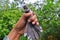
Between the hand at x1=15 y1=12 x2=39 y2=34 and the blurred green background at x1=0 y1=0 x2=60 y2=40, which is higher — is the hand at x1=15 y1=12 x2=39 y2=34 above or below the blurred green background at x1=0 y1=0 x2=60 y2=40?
above

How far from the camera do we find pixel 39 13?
18.5 ft

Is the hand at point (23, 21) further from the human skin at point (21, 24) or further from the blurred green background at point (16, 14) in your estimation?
the blurred green background at point (16, 14)

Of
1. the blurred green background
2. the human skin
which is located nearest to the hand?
the human skin

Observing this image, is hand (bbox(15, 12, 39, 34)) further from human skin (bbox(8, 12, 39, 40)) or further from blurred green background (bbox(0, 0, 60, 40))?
blurred green background (bbox(0, 0, 60, 40))

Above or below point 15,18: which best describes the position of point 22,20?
Answer: above

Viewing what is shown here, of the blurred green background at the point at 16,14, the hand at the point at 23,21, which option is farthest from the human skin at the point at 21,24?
the blurred green background at the point at 16,14

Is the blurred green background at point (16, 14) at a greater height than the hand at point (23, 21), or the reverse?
the hand at point (23, 21)

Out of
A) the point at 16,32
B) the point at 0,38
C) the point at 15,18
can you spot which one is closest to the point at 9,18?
the point at 15,18

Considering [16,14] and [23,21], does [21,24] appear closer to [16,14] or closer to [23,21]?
[23,21]

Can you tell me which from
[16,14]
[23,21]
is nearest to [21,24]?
[23,21]

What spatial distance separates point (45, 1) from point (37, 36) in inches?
78.9

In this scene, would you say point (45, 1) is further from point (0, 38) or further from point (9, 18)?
point (0, 38)

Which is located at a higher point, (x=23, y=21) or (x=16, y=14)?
(x=23, y=21)

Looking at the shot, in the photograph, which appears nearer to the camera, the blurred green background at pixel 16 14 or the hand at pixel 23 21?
the hand at pixel 23 21
